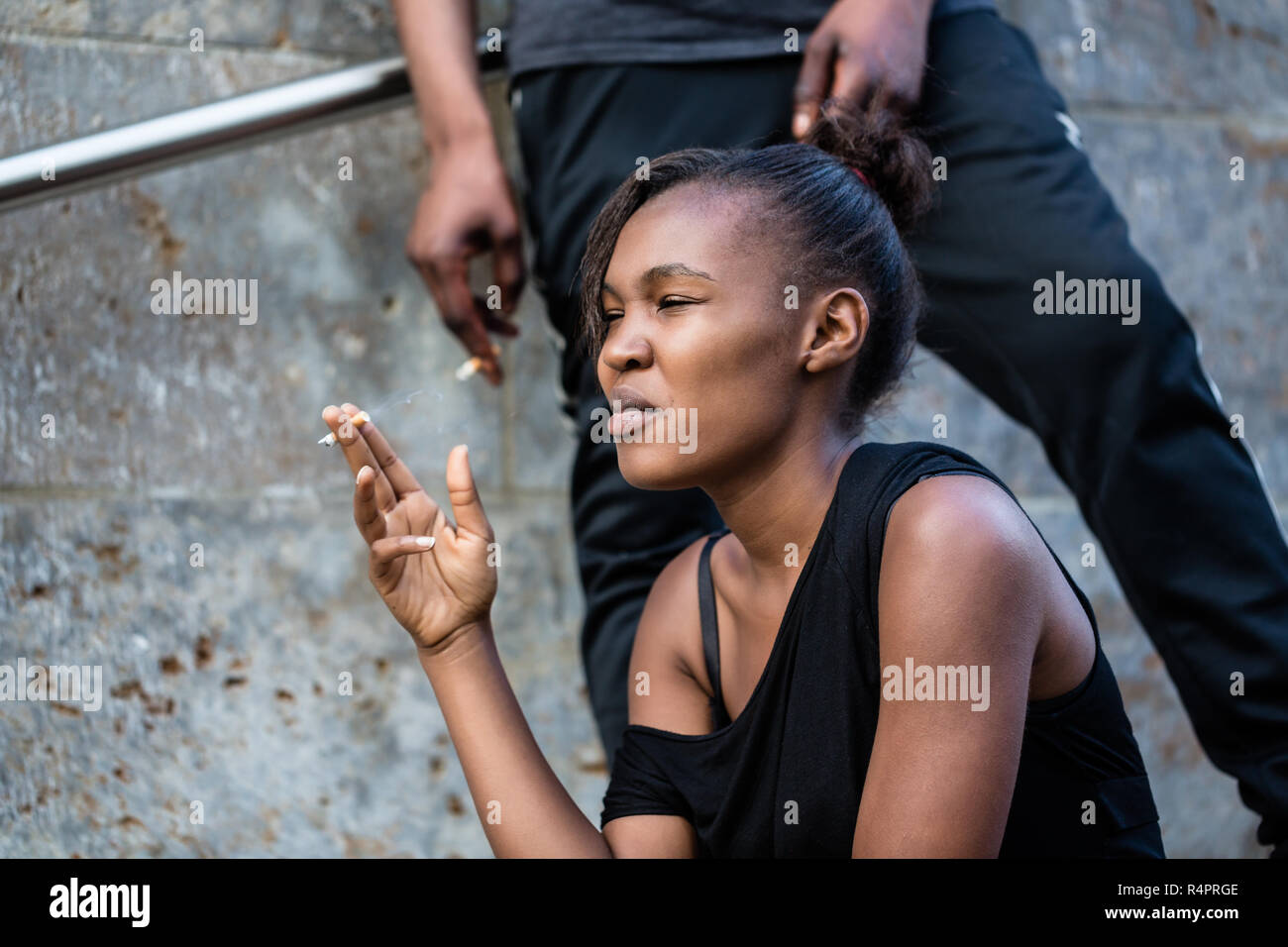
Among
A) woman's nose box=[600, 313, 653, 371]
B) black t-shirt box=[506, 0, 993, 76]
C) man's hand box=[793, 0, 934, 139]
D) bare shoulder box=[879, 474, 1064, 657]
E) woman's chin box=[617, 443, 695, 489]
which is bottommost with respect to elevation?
bare shoulder box=[879, 474, 1064, 657]

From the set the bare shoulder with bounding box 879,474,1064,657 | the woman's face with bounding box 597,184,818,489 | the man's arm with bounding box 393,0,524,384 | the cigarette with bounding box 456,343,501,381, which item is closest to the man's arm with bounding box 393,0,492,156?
the man's arm with bounding box 393,0,524,384

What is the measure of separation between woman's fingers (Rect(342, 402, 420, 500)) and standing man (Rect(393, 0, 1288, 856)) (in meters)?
0.40

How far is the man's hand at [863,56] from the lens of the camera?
157 centimetres

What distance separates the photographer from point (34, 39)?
7.00 feet

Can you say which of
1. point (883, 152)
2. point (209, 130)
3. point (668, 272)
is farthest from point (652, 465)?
point (209, 130)

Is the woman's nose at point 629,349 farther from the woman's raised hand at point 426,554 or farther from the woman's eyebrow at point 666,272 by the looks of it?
the woman's raised hand at point 426,554

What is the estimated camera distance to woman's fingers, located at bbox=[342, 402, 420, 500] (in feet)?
4.50

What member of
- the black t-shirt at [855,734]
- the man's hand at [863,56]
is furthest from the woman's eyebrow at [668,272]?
the man's hand at [863,56]

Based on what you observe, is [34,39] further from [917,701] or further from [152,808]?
[917,701]

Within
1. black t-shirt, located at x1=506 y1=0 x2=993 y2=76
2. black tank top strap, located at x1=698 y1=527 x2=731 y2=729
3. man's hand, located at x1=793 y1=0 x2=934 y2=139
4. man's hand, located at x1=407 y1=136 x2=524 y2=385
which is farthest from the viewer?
man's hand, located at x1=407 y1=136 x2=524 y2=385

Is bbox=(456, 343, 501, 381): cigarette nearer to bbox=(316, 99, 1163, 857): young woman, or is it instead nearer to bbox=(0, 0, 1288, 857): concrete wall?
bbox=(0, 0, 1288, 857): concrete wall

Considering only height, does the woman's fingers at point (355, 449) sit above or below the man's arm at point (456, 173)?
below

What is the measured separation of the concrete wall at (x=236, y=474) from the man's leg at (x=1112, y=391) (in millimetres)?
415
